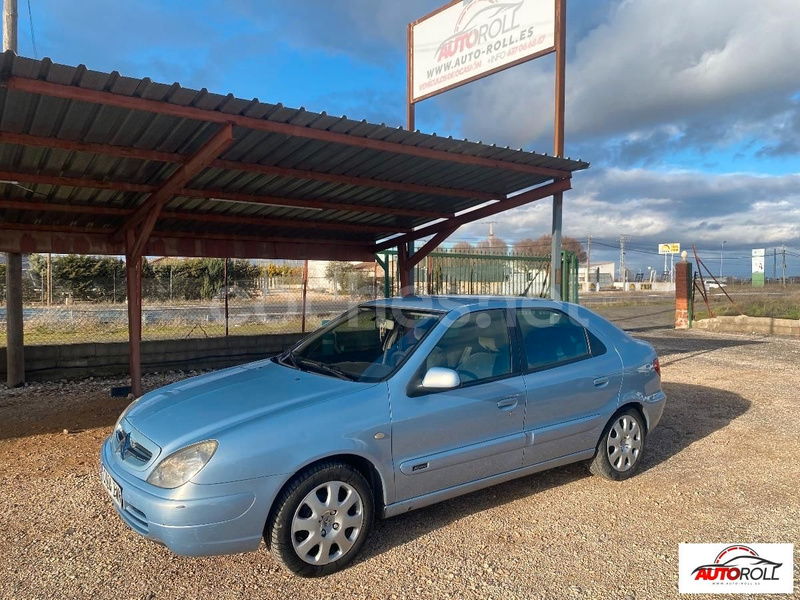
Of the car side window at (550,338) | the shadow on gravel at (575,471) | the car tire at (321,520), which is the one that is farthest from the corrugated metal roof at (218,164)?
the shadow on gravel at (575,471)

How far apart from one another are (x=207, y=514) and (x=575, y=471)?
3.27 meters

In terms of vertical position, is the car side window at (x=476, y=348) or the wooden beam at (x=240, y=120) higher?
the wooden beam at (x=240, y=120)

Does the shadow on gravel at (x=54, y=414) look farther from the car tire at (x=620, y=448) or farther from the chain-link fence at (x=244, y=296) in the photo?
the car tire at (x=620, y=448)

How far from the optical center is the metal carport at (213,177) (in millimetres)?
4730

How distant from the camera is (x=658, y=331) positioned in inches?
672

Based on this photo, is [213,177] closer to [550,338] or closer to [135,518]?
[550,338]

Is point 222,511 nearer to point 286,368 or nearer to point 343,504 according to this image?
point 343,504

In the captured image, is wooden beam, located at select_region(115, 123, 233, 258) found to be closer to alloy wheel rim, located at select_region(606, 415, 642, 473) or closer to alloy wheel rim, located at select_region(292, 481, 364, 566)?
alloy wheel rim, located at select_region(292, 481, 364, 566)

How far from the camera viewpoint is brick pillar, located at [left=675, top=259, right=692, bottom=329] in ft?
Result: 58.6

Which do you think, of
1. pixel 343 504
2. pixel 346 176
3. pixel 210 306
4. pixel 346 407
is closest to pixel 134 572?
pixel 343 504

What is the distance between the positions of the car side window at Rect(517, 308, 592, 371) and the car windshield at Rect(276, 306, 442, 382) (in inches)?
30.4

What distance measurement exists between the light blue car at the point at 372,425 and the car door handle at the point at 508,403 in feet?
0.04

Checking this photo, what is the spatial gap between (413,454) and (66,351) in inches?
283

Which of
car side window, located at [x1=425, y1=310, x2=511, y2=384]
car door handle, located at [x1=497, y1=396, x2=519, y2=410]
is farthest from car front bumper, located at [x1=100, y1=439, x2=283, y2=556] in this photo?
car door handle, located at [x1=497, y1=396, x2=519, y2=410]
